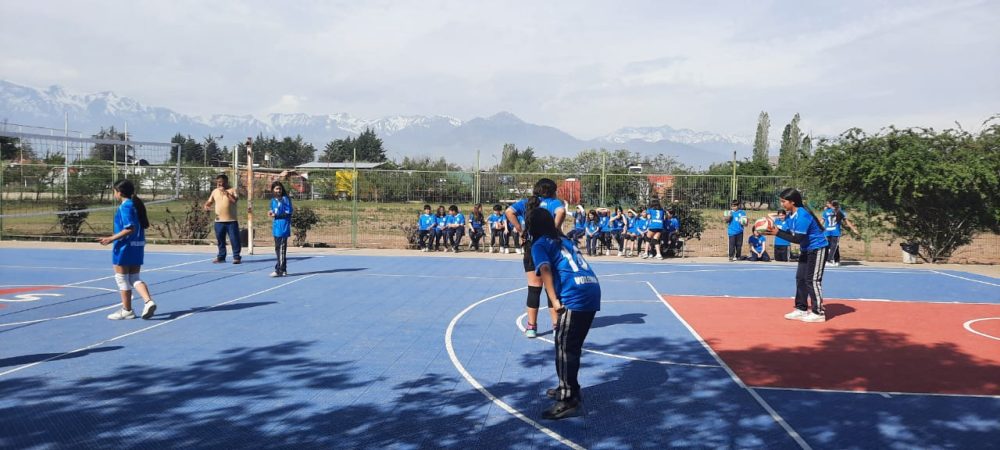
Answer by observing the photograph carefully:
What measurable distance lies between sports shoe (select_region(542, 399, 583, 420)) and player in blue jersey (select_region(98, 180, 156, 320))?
248 inches

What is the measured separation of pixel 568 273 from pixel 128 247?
6597mm

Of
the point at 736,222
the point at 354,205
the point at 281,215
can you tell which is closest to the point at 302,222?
the point at 354,205

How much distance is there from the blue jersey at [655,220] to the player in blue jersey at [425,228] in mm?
6520

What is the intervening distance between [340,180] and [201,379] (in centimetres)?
1643

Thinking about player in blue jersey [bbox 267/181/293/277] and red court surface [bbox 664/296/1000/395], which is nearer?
red court surface [bbox 664/296/1000/395]

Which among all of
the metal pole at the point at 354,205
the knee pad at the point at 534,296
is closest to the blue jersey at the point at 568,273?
the knee pad at the point at 534,296

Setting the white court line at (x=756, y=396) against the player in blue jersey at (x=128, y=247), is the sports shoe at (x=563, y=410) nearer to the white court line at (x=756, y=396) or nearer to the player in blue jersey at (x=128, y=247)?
the white court line at (x=756, y=396)

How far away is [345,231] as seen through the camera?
24.4 meters

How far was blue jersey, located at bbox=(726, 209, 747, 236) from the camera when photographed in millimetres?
19156

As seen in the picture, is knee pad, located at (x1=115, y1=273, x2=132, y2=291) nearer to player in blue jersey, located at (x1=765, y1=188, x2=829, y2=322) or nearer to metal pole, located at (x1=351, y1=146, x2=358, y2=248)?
player in blue jersey, located at (x1=765, y1=188, x2=829, y2=322)

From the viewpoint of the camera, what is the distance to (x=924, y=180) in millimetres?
18172

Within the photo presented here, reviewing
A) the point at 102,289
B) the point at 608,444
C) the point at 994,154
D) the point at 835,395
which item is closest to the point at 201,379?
the point at 608,444

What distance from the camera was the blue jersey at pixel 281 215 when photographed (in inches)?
549

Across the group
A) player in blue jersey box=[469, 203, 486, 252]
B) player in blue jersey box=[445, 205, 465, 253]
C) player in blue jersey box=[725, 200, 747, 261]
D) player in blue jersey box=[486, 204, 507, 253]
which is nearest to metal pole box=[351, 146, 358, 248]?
player in blue jersey box=[445, 205, 465, 253]
